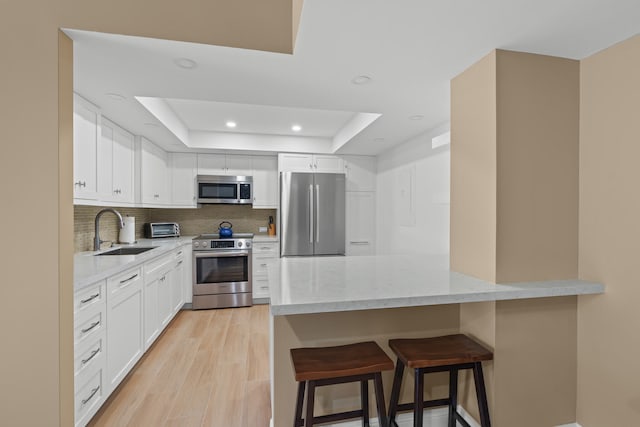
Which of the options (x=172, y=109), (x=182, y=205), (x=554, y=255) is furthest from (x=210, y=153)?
(x=554, y=255)

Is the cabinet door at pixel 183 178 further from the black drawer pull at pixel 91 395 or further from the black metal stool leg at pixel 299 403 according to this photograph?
the black metal stool leg at pixel 299 403

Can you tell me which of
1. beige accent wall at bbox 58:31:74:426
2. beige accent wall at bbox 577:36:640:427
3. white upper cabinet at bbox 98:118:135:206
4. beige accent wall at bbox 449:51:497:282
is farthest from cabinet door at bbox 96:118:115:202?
beige accent wall at bbox 577:36:640:427

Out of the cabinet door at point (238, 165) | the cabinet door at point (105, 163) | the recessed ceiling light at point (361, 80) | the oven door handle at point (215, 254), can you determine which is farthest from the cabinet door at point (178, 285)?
the recessed ceiling light at point (361, 80)

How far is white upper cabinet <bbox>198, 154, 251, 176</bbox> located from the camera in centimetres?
431

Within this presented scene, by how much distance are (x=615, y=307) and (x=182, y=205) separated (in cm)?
442

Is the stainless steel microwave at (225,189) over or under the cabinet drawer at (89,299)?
over

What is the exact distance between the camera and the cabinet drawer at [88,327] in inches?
65.9

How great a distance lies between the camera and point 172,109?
124 inches

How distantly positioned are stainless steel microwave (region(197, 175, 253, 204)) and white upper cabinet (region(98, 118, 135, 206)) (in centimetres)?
104

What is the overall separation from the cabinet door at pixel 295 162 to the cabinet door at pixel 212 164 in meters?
0.86

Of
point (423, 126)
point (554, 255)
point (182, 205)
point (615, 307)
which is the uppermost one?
point (423, 126)

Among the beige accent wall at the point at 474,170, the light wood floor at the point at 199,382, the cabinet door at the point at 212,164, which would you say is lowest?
the light wood floor at the point at 199,382

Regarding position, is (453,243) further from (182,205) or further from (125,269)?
(182,205)

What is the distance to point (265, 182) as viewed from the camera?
4516 millimetres
